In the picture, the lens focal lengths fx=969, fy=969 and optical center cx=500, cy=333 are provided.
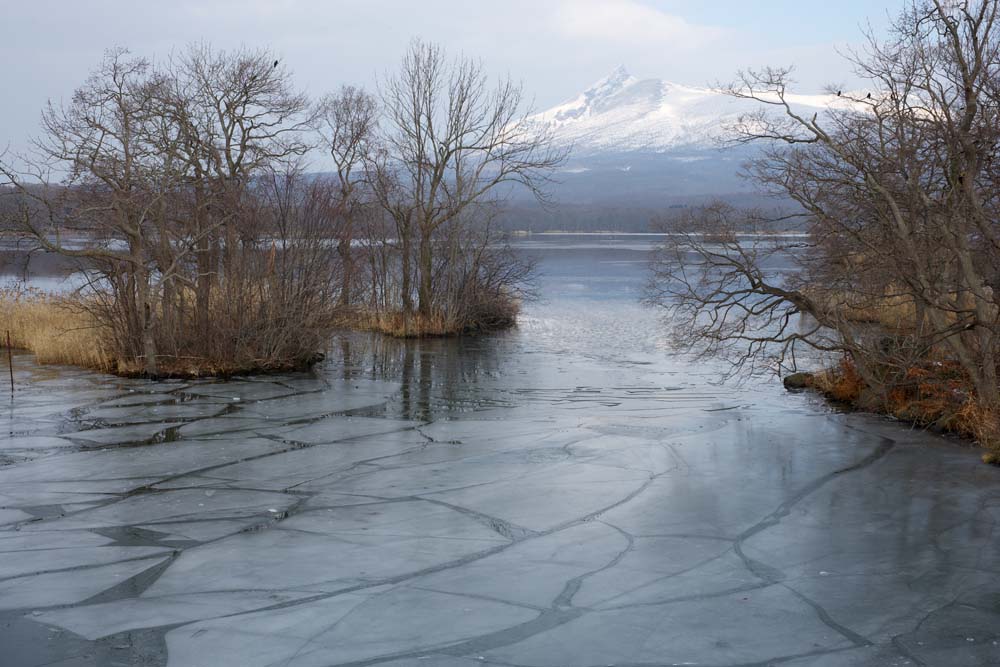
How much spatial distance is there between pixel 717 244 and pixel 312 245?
300 inches

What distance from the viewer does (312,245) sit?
18.4 m

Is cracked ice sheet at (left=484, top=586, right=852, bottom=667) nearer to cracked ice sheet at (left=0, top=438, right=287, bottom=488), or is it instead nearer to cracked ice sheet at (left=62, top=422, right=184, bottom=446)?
cracked ice sheet at (left=0, top=438, right=287, bottom=488)

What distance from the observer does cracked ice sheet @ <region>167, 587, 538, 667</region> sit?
206 inches

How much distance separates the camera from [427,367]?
18.8 meters

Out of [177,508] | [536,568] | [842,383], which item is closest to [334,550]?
[536,568]

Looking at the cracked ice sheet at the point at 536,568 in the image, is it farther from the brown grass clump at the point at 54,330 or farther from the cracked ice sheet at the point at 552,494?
the brown grass clump at the point at 54,330

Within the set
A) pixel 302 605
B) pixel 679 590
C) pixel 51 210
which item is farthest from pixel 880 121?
pixel 51 210

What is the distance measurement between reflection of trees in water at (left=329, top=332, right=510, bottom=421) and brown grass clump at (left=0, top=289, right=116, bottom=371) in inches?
171

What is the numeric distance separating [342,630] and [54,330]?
15.2 metres

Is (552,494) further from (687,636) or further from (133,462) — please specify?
(133,462)

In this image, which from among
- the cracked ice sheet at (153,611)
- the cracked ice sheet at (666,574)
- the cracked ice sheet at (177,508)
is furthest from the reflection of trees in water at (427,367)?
the cracked ice sheet at (153,611)

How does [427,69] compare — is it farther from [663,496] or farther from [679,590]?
[679,590]

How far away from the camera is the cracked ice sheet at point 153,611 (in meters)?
5.65

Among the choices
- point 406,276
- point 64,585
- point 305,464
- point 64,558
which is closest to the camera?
point 64,585
